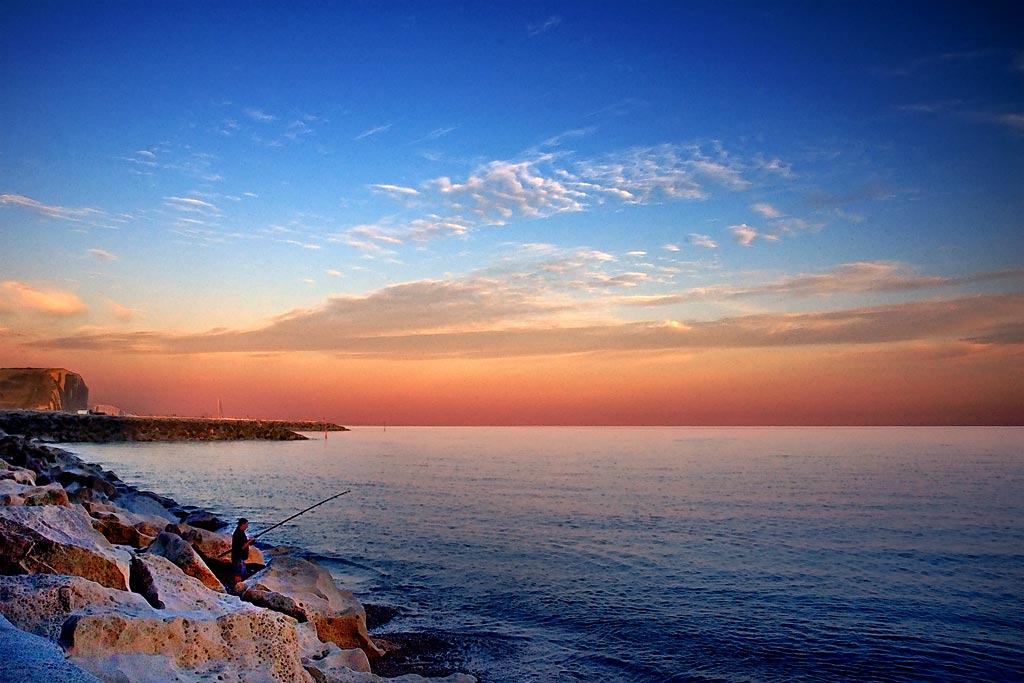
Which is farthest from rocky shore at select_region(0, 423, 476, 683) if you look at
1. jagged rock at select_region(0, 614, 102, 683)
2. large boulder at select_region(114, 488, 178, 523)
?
large boulder at select_region(114, 488, 178, 523)

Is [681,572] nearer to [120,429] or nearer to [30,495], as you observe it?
[30,495]

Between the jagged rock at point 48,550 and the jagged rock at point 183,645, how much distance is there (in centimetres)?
78

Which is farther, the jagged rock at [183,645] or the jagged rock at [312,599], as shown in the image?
the jagged rock at [312,599]

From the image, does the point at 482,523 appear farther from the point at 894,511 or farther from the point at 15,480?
the point at 894,511

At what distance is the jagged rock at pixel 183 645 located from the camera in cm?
606

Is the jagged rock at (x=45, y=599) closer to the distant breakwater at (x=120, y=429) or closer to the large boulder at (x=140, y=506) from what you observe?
the large boulder at (x=140, y=506)

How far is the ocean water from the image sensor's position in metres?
14.1

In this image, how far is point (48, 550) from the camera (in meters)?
7.77

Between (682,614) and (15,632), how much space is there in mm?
15239

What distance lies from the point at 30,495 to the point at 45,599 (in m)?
6.66

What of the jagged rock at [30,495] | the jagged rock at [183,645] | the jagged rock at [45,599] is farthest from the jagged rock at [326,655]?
the jagged rock at [30,495]

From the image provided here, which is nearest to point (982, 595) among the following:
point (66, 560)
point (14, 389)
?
point (66, 560)

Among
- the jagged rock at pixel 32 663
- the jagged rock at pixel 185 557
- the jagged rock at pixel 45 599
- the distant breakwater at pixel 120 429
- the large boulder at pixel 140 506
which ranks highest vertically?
the jagged rock at pixel 32 663

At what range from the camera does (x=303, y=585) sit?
14.3 metres
